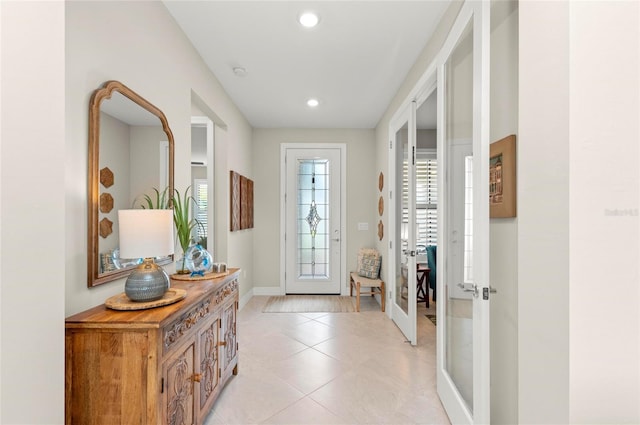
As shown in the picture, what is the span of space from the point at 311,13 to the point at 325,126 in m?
2.86

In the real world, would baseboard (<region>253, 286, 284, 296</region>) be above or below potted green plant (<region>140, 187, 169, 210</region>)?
below

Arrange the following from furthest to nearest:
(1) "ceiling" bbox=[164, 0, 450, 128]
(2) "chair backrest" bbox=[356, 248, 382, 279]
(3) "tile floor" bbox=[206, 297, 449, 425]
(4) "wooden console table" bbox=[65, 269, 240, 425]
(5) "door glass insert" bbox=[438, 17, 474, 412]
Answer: (2) "chair backrest" bbox=[356, 248, 382, 279] < (1) "ceiling" bbox=[164, 0, 450, 128] < (3) "tile floor" bbox=[206, 297, 449, 425] < (5) "door glass insert" bbox=[438, 17, 474, 412] < (4) "wooden console table" bbox=[65, 269, 240, 425]

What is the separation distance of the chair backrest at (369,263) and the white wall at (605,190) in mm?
3708

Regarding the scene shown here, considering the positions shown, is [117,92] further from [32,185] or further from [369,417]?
[369,417]

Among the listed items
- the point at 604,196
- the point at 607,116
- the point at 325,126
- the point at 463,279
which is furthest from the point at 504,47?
the point at 325,126

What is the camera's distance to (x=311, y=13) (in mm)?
2189

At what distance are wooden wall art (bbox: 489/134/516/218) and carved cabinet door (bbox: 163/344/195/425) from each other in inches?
66.8

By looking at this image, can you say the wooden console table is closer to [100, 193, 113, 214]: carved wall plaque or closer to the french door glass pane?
[100, 193, 113, 214]: carved wall plaque

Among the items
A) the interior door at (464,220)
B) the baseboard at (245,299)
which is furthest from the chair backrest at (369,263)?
the interior door at (464,220)

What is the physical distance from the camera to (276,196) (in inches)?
203

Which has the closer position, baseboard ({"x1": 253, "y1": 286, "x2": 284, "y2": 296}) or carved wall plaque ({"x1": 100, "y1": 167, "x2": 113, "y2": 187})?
carved wall plaque ({"x1": 100, "y1": 167, "x2": 113, "y2": 187})

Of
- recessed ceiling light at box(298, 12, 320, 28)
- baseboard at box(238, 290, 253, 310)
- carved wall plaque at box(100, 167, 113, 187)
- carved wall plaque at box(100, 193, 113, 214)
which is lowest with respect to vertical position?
baseboard at box(238, 290, 253, 310)

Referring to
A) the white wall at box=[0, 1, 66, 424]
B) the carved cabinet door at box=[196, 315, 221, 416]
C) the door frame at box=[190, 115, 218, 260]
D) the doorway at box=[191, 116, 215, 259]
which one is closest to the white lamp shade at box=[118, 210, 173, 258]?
the white wall at box=[0, 1, 66, 424]

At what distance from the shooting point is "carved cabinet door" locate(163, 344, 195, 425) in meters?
1.38
